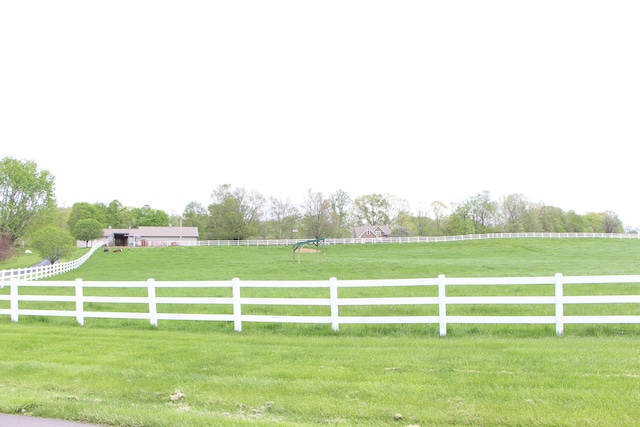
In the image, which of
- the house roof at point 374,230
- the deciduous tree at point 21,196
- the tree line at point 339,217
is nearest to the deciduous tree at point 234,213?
the tree line at point 339,217

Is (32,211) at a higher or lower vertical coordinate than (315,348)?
higher

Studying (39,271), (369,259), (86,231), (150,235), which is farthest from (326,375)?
(150,235)

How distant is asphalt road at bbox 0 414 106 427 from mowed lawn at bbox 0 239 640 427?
0.47ft

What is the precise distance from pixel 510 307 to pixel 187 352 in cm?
885

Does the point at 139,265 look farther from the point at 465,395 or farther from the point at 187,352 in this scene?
the point at 465,395

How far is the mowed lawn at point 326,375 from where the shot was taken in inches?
216

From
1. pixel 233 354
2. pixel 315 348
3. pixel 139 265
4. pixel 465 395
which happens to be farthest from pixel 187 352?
pixel 139 265

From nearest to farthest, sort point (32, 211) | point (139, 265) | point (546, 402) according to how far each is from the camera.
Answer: point (546, 402), point (139, 265), point (32, 211)

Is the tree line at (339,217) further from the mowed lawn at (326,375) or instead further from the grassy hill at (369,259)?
the mowed lawn at (326,375)

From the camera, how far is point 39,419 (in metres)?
5.94

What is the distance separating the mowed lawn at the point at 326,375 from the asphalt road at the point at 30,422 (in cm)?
14

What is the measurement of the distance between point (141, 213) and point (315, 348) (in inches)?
5209

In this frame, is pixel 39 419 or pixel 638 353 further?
pixel 638 353

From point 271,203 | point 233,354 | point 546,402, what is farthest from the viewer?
point 271,203
